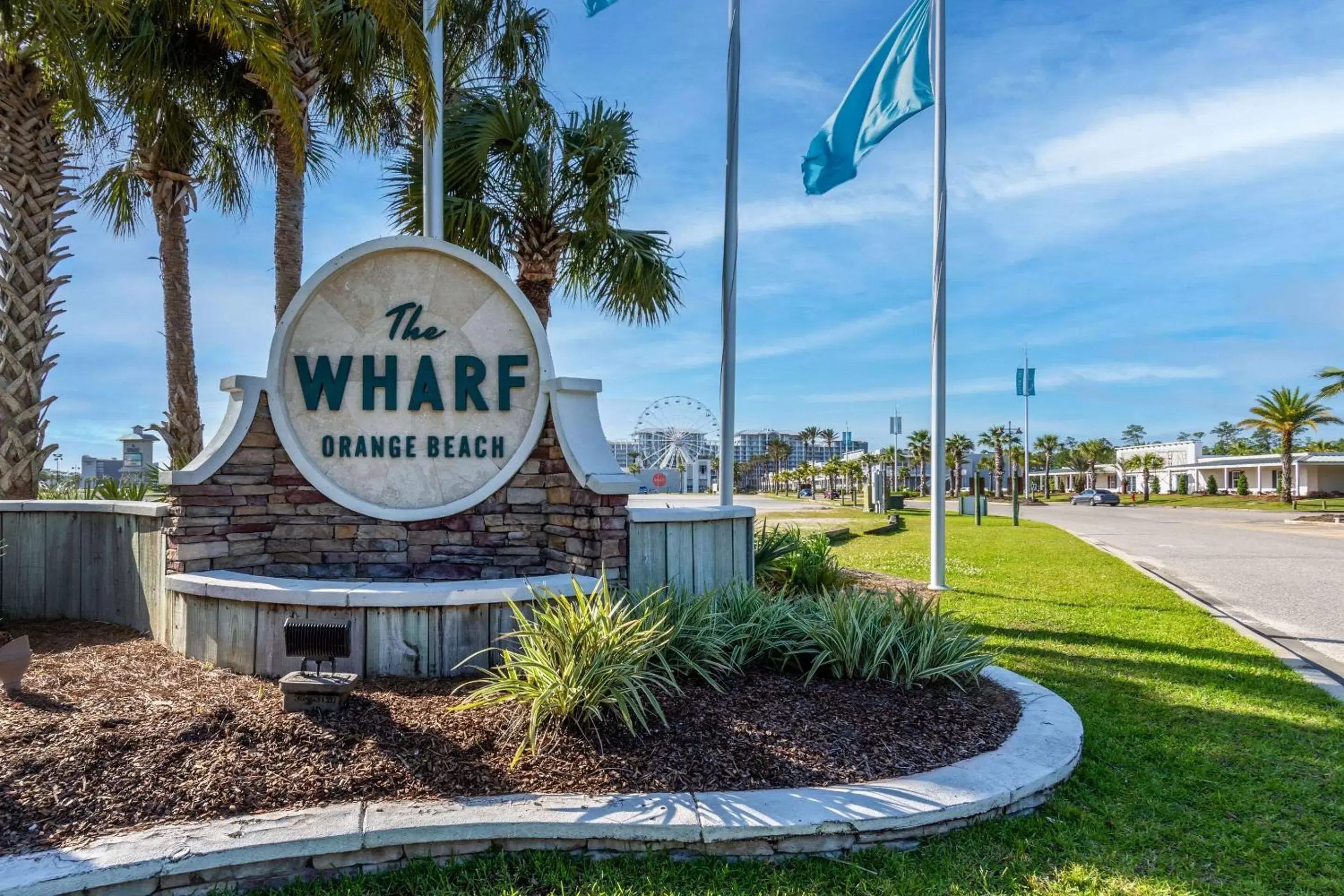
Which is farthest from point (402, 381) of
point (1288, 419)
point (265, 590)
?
point (1288, 419)

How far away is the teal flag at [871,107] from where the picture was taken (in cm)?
870

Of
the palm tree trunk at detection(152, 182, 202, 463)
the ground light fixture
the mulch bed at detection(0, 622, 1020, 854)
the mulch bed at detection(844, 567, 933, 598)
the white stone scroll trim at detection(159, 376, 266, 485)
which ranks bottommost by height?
the mulch bed at detection(844, 567, 933, 598)

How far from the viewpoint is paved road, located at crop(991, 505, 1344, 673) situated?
8227mm

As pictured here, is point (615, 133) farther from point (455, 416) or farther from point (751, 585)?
point (751, 585)

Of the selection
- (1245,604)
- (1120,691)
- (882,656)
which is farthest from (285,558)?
(1245,604)

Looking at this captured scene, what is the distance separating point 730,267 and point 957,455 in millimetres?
70914

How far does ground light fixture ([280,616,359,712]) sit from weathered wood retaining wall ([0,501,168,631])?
3244 millimetres

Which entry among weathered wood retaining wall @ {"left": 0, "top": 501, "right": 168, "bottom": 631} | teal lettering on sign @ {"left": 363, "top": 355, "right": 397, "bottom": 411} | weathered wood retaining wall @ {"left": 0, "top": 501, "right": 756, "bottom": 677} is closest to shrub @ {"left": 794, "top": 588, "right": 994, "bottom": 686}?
weathered wood retaining wall @ {"left": 0, "top": 501, "right": 756, "bottom": 677}

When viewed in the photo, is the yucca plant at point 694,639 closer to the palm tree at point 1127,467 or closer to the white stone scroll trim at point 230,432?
the white stone scroll trim at point 230,432

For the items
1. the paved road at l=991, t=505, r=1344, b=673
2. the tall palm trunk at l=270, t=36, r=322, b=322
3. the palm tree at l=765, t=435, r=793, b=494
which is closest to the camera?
the paved road at l=991, t=505, r=1344, b=673

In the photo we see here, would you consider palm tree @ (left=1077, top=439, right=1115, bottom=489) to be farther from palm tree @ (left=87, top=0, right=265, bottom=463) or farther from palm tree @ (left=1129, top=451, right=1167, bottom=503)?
palm tree @ (left=87, top=0, right=265, bottom=463)

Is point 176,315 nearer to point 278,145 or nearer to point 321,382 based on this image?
point 278,145

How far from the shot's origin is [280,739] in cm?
350

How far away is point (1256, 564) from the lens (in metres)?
13.5
